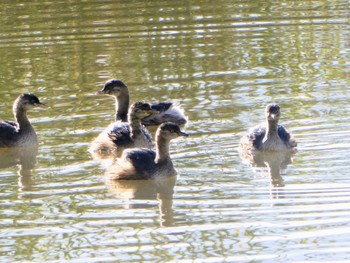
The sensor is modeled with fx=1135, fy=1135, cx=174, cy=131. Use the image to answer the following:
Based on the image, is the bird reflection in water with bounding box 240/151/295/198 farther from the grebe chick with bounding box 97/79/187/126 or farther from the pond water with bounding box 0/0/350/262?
the grebe chick with bounding box 97/79/187/126

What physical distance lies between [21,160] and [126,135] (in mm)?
1339

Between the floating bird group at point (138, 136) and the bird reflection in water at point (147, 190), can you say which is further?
the floating bird group at point (138, 136)

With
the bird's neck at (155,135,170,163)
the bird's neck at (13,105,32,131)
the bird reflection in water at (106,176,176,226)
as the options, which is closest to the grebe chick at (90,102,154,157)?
the bird's neck at (13,105,32,131)

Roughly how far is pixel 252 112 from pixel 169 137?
2467mm

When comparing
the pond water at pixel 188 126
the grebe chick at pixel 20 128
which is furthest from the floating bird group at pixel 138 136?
the pond water at pixel 188 126

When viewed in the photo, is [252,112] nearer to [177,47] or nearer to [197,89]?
[197,89]

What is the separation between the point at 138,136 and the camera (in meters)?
14.0

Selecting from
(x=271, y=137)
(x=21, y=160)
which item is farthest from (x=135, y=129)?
(x=271, y=137)

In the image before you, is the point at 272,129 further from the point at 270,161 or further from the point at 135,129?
the point at 135,129

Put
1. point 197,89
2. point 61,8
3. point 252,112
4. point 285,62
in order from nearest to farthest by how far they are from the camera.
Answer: point 252,112 < point 197,89 < point 285,62 < point 61,8

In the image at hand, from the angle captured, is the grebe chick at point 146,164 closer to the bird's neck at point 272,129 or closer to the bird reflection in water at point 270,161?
the bird reflection in water at point 270,161

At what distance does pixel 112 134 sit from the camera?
45.8 feet

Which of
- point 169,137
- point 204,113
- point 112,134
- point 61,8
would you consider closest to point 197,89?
point 204,113

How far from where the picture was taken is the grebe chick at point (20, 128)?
46.3ft
